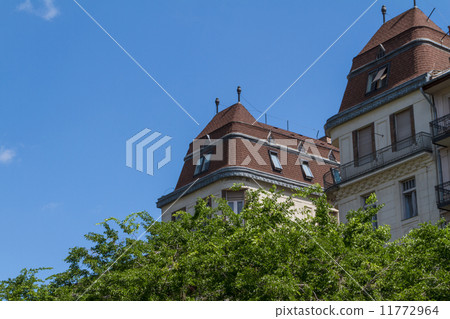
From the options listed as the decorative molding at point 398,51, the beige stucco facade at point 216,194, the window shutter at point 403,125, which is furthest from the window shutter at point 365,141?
the beige stucco facade at point 216,194

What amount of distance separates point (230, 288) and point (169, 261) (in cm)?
300

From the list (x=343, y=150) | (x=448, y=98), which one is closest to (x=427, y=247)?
(x=448, y=98)

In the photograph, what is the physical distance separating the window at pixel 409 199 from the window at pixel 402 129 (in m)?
1.73

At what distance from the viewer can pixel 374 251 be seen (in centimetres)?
2347

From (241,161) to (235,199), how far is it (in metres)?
2.34

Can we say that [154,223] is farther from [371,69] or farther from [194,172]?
[194,172]

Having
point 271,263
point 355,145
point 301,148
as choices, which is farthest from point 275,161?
point 271,263

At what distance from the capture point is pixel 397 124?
3784 centimetres

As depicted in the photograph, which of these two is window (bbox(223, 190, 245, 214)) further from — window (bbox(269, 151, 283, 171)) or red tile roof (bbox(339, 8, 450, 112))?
red tile roof (bbox(339, 8, 450, 112))

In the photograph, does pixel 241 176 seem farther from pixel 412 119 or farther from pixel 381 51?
pixel 412 119

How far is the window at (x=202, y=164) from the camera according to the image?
49.9 meters

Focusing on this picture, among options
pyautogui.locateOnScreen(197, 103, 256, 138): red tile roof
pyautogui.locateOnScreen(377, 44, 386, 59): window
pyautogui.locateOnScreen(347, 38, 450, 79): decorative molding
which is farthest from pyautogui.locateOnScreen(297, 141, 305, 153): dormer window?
pyautogui.locateOnScreen(377, 44, 386, 59): window

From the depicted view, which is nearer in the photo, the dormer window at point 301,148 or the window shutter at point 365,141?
the window shutter at point 365,141

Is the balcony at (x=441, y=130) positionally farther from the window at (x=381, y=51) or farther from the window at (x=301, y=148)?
the window at (x=301, y=148)
